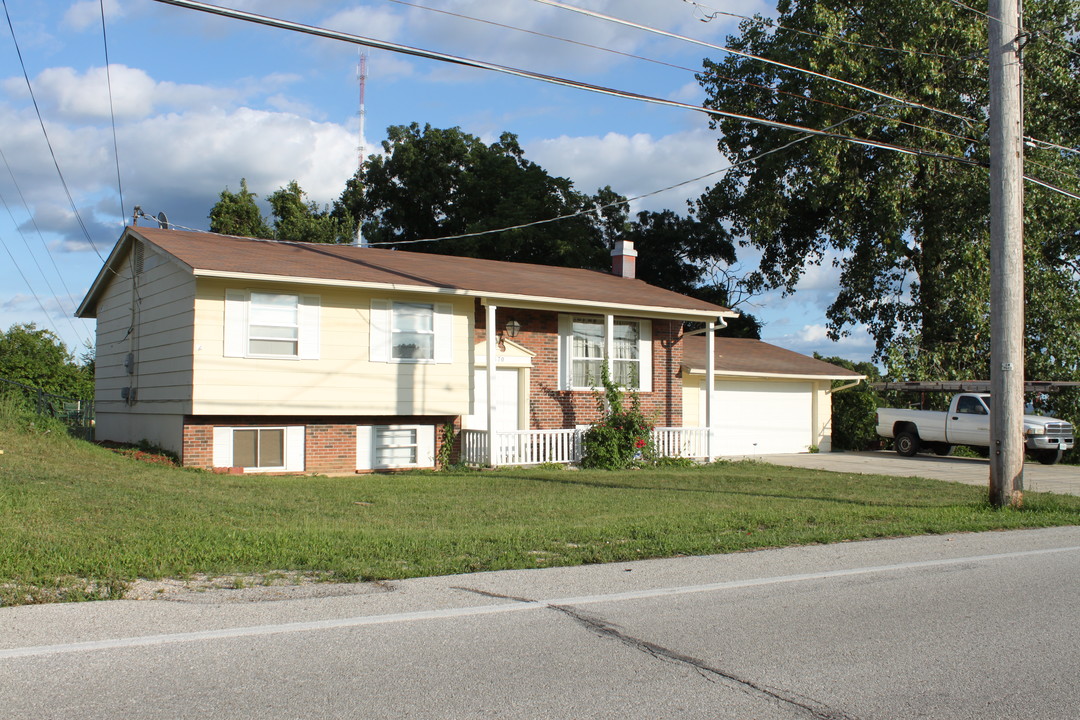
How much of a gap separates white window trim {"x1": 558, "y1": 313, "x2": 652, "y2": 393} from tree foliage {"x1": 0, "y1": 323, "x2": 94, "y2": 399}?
16.1 m

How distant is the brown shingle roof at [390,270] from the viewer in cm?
1691

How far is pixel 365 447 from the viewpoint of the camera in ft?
60.9

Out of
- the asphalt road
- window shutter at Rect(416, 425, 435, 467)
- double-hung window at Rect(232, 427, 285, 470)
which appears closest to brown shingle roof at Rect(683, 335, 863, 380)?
window shutter at Rect(416, 425, 435, 467)

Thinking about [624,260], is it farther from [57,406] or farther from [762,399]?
[57,406]

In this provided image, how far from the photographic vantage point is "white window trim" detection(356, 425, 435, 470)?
1853cm

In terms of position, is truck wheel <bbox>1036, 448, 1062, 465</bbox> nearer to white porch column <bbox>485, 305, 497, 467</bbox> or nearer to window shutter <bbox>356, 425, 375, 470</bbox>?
→ white porch column <bbox>485, 305, 497, 467</bbox>

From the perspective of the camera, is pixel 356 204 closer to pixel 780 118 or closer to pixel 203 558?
pixel 780 118

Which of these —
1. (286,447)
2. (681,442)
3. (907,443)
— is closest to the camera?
(286,447)

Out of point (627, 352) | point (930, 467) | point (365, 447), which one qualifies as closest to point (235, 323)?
point (365, 447)

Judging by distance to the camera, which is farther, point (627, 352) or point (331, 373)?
point (627, 352)

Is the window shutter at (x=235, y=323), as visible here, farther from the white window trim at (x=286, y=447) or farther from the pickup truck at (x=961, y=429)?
the pickup truck at (x=961, y=429)

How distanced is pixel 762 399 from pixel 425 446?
34.3 feet

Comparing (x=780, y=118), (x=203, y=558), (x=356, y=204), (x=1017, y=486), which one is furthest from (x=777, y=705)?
(x=356, y=204)

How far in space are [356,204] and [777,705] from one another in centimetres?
4107
